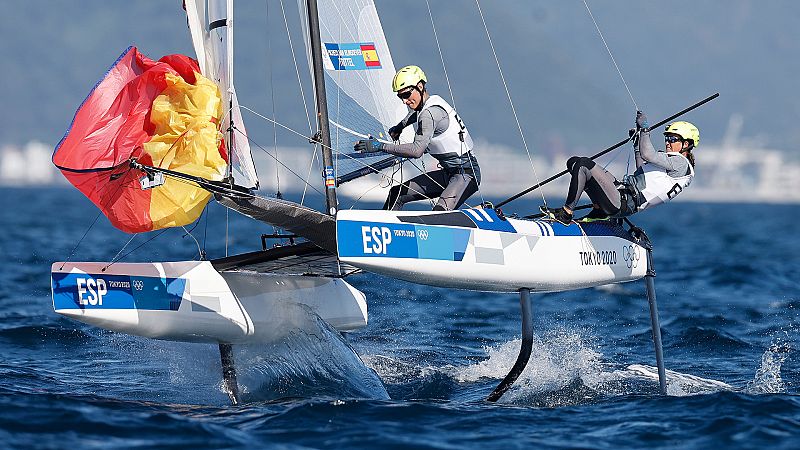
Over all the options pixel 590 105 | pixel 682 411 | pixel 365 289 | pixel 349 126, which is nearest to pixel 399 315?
pixel 365 289

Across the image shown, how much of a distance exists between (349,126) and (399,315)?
10.2 feet

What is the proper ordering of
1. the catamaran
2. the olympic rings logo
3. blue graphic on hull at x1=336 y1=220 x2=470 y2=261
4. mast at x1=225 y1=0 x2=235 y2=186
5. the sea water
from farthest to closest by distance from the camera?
the olympic rings logo
mast at x1=225 y1=0 x2=235 y2=186
the catamaran
blue graphic on hull at x1=336 y1=220 x2=470 y2=261
the sea water

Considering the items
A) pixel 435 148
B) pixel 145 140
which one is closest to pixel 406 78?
pixel 435 148

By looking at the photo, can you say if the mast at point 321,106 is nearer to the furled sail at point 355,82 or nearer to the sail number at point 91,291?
the furled sail at point 355,82

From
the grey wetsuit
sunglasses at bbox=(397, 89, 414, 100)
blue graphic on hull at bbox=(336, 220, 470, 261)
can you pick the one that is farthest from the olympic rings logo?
sunglasses at bbox=(397, 89, 414, 100)

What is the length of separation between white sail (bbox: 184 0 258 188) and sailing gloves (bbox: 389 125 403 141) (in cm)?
95

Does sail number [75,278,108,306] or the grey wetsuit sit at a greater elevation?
the grey wetsuit

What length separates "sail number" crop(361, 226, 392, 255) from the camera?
234 inches

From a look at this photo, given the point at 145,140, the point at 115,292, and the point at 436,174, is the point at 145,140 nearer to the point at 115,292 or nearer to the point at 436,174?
the point at 115,292

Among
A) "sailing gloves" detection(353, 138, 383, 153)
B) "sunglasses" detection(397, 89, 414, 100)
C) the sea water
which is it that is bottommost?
the sea water

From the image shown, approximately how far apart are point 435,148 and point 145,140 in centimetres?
165

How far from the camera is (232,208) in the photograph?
6637mm

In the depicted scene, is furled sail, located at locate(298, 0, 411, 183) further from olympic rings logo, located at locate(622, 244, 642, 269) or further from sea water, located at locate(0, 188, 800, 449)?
olympic rings logo, located at locate(622, 244, 642, 269)

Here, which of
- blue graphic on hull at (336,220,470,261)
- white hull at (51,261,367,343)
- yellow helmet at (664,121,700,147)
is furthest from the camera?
yellow helmet at (664,121,700,147)
